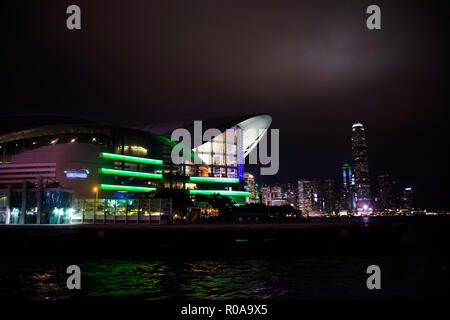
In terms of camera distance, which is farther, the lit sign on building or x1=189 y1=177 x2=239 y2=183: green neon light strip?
x1=189 y1=177 x2=239 y2=183: green neon light strip

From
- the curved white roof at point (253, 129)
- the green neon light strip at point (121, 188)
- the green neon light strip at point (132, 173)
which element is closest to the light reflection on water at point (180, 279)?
the green neon light strip at point (121, 188)

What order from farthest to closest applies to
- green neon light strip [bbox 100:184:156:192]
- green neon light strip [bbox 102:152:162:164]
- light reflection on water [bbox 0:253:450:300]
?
green neon light strip [bbox 102:152:162:164] → green neon light strip [bbox 100:184:156:192] → light reflection on water [bbox 0:253:450:300]

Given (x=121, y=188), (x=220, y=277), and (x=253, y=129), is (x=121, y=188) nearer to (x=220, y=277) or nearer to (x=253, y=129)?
(x=253, y=129)

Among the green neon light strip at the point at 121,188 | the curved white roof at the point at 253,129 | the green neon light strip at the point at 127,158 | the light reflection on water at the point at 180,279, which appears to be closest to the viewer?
the light reflection on water at the point at 180,279

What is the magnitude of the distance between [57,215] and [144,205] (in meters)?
12.9

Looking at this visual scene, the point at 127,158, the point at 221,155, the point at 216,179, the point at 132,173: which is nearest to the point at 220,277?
the point at 132,173

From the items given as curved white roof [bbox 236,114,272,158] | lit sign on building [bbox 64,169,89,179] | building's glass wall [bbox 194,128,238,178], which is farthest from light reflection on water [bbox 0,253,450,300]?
curved white roof [bbox 236,114,272,158]

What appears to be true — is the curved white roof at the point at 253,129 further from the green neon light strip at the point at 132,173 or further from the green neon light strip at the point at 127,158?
the green neon light strip at the point at 132,173

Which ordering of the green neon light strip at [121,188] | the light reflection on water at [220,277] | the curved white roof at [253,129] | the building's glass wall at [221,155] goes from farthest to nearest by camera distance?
the curved white roof at [253,129] → the building's glass wall at [221,155] → the green neon light strip at [121,188] → the light reflection on water at [220,277]

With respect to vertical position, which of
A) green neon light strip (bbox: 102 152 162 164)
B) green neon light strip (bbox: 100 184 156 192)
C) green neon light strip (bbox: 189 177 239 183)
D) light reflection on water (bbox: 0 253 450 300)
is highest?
green neon light strip (bbox: 102 152 162 164)

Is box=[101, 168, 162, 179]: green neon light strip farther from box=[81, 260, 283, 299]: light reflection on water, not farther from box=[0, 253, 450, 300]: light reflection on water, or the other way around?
box=[81, 260, 283, 299]: light reflection on water

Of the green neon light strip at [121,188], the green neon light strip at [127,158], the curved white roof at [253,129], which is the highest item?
the curved white roof at [253,129]
